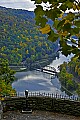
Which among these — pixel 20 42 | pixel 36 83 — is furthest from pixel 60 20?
pixel 20 42

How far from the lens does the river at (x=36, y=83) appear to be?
44.5 metres

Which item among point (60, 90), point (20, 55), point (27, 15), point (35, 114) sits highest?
point (27, 15)

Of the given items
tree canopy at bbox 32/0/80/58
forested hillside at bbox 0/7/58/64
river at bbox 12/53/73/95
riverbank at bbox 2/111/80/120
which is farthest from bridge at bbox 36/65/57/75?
tree canopy at bbox 32/0/80/58

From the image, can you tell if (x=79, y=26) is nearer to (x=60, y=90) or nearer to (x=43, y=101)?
(x=43, y=101)

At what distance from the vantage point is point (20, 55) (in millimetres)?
62188

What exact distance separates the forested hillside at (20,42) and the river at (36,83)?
16.8 feet

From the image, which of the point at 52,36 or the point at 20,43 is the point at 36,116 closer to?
the point at 52,36

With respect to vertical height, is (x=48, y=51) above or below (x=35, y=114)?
above

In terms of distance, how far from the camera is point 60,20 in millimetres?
1330

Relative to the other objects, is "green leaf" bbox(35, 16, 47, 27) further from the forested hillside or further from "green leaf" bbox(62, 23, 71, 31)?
the forested hillside

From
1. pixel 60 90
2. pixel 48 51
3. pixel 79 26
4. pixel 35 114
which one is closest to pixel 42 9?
pixel 79 26

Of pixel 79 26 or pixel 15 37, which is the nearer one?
pixel 79 26

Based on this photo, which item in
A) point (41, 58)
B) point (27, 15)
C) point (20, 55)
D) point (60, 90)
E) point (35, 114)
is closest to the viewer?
point (35, 114)

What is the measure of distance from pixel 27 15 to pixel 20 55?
2967 cm
